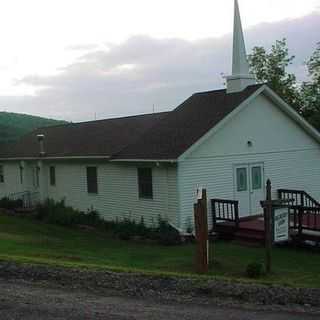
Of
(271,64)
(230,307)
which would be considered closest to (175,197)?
(230,307)

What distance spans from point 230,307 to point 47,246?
11.2 meters

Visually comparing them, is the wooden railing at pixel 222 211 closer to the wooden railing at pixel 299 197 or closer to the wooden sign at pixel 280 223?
the wooden railing at pixel 299 197

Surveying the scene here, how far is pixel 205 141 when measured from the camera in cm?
2069

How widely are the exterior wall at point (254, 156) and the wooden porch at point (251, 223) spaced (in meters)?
0.76

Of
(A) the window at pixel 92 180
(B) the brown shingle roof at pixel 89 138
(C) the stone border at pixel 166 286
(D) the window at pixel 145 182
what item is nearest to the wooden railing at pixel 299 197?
(D) the window at pixel 145 182

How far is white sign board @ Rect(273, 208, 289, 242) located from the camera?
13000 millimetres

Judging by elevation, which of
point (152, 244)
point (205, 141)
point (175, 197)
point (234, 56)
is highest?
point (234, 56)

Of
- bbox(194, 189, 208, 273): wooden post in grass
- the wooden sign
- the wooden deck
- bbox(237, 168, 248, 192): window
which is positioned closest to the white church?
bbox(237, 168, 248, 192): window

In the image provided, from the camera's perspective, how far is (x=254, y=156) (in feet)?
74.1

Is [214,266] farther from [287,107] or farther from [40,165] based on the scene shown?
[40,165]

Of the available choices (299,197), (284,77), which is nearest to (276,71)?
(284,77)

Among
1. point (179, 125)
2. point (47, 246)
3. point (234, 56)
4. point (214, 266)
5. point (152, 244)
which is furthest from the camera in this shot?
point (234, 56)

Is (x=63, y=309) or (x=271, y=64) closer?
(x=63, y=309)

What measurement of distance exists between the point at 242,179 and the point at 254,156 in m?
1.08
